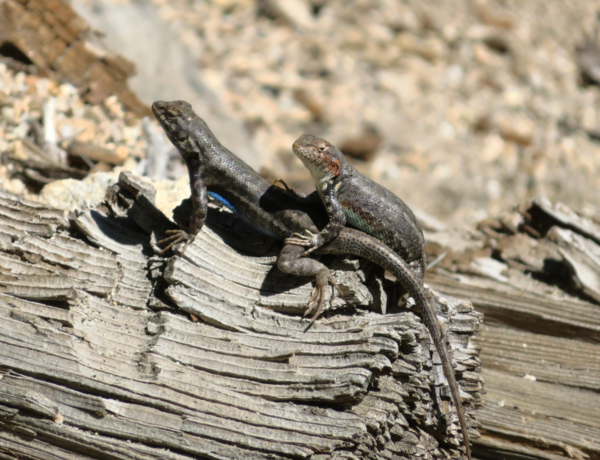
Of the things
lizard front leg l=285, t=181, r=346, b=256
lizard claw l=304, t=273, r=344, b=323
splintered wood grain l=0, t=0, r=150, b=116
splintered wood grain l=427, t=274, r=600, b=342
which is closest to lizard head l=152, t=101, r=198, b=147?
lizard front leg l=285, t=181, r=346, b=256

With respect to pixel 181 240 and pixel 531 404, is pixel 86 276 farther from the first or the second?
pixel 531 404

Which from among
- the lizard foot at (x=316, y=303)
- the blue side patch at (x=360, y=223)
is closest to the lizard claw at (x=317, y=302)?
the lizard foot at (x=316, y=303)

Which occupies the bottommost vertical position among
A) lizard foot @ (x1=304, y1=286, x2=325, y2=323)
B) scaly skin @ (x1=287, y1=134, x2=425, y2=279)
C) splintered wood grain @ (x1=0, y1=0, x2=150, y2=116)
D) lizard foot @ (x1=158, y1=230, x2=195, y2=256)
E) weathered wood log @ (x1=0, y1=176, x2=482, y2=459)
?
weathered wood log @ (x1=0, y1=176, x2=482, y2=459)

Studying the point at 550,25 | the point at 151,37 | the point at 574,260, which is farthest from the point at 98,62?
the point at 550,25

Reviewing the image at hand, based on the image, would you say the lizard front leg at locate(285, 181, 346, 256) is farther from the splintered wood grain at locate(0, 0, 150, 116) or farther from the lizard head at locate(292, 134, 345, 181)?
the splintered wood grain at locate(0, 0, 150, 116)

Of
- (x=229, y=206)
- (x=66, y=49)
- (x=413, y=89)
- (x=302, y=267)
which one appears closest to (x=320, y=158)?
(x=229, y=206)
